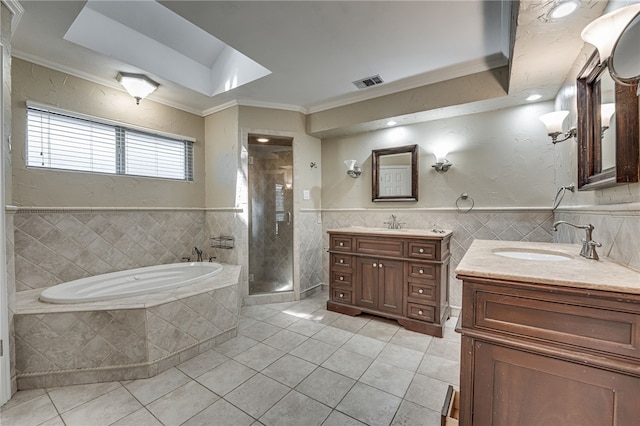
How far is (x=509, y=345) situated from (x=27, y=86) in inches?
148

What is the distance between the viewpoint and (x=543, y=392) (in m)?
0.89

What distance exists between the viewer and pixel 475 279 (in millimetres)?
973

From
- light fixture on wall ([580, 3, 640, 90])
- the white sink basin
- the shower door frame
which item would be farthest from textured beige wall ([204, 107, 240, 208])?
light fixture on wall ([580, 3, 640, 90])

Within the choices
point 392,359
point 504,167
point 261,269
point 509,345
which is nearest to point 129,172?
point 261,269

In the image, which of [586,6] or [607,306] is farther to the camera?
[586,6]

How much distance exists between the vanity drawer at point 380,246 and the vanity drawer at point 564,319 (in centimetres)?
163

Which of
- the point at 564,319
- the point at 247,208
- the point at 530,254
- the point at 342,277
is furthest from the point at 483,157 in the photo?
the point at 247,208

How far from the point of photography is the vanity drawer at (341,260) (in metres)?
2.92

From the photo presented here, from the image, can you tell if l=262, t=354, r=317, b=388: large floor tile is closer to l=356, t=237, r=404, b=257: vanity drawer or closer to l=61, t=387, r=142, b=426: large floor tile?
l=61, t=387, r=142, b=426: large floor tile

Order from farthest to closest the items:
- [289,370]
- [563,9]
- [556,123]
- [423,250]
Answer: [423,250] → [289,370] → [556,123] → [563,9]

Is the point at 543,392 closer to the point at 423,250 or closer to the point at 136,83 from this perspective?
the point at 423,250

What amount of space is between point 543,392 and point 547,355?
139mm

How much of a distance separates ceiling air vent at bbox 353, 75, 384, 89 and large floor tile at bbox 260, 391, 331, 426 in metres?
2.80

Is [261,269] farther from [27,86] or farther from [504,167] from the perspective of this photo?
[504,167]
